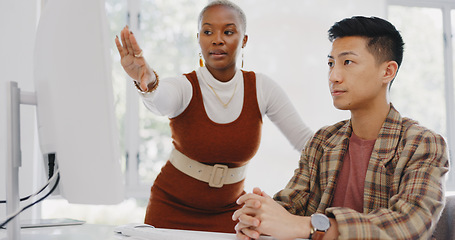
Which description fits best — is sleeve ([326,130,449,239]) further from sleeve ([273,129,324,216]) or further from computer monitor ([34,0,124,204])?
computer monitor ([34,0,124,204])

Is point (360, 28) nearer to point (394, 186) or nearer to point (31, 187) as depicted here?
point (394, 186)

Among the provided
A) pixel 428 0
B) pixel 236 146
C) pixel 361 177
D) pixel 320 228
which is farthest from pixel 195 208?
pixel 428 0

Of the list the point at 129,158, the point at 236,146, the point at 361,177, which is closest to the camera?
the point at 361,177

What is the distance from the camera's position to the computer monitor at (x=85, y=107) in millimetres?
694

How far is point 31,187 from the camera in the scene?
116 inches

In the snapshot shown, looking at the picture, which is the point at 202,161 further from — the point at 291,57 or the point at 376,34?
the point at 291,57

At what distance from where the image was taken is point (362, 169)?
1275 mm

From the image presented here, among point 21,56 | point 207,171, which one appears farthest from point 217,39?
point 21,56

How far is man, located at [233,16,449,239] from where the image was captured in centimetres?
98

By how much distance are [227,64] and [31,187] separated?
1938 millimetres

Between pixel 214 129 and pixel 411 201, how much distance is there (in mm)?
815

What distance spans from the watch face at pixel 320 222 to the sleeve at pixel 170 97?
0.67 meters

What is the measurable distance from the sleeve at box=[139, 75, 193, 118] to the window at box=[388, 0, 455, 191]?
2883 mm

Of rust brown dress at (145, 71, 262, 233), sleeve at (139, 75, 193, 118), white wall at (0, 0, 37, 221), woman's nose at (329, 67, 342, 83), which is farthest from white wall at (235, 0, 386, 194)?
woman's nose at (329, 67, 342, 83)
